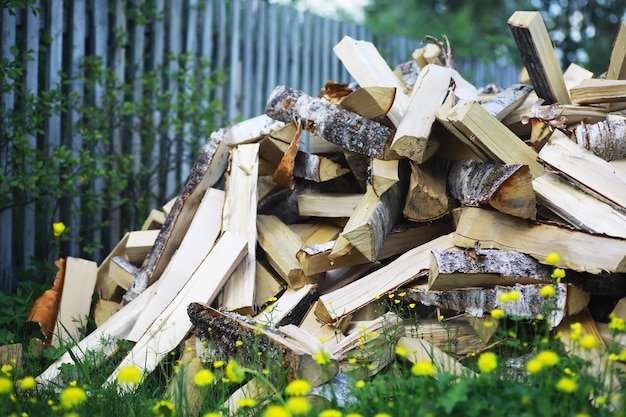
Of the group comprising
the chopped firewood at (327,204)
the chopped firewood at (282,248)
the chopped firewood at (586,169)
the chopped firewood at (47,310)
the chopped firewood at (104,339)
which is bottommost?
the chopped firewood at (47,310)

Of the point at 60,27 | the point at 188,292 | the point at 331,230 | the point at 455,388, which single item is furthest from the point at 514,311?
the point at 60,27

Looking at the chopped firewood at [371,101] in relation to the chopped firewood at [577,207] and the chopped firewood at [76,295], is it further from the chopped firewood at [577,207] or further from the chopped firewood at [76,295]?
the chopped firewood at [76,295]

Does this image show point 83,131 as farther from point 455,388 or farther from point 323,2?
point 323,2

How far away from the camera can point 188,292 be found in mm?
3193

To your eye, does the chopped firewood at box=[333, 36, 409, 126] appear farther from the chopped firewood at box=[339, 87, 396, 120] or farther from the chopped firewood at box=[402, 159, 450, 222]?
the chopped firewood at box=[402, 159, 450, 222]

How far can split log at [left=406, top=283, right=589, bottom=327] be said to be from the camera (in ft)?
8.30

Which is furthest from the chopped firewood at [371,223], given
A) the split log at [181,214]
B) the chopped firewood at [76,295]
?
the chopped firewood at [76,295]

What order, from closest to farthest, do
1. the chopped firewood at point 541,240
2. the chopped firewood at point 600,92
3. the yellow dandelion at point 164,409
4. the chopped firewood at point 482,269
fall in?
1. the yellow dandelion at point 164,409
2. the chopped firewood at point 541,240
3. the chopped firewood at point 482,269
4. the chopped firewood at point 600,92

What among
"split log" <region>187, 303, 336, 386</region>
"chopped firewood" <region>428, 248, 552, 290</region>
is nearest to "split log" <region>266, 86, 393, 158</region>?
"chopped firewood" <region>428, 248, 552, 290</region>

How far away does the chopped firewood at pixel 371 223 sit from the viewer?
2904 millimetres

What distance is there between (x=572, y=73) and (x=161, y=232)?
294 cm

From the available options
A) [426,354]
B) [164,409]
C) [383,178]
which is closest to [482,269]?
[426,354]

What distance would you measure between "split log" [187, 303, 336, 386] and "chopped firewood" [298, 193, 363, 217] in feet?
3.28

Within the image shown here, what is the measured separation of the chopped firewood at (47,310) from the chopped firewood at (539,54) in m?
2.82
